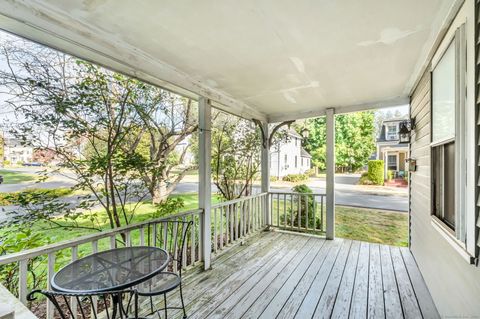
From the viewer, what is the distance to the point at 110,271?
1661mm

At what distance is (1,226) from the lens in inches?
67.5

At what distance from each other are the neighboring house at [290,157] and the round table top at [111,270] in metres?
4.07

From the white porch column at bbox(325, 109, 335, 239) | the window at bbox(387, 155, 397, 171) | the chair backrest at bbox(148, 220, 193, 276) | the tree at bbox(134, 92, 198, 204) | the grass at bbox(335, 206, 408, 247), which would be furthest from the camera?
the window at bbox(387, 155, 397, 171)

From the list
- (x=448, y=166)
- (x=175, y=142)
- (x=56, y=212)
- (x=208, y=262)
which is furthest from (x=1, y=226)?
(x=448, y=166)

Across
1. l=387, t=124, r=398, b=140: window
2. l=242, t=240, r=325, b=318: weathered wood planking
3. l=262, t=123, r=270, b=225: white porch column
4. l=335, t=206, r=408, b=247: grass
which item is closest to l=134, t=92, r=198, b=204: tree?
l=242, t=240, r=325, b=318: weathered wood planking

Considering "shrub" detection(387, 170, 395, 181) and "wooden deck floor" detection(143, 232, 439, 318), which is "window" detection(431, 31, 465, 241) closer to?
"wooden deck floor" detection(143, 232, 439, 318)

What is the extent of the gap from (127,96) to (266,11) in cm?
176

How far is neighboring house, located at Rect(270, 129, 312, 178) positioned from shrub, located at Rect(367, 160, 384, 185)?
3.34 m

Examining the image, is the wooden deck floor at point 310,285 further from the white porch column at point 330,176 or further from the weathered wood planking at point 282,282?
the white porch column at point 330,176

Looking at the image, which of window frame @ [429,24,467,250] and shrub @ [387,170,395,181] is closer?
window frame @ [429,24,467,250]

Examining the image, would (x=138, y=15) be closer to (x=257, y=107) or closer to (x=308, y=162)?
(x=257, y=107)

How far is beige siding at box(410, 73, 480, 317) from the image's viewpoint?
1579 millimetres

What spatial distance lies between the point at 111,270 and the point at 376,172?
1301 centimetres

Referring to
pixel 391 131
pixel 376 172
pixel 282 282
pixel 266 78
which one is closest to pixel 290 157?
pixel 376 172
